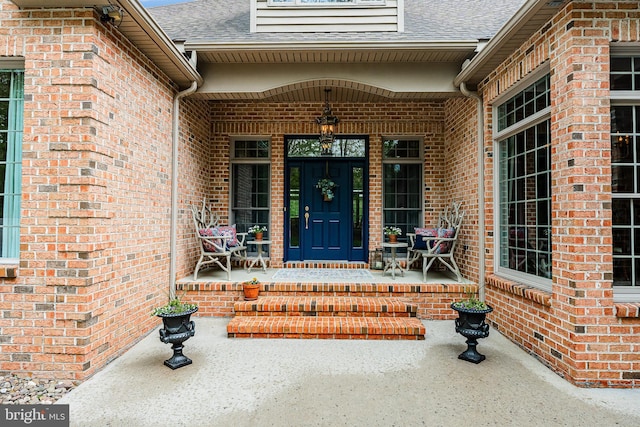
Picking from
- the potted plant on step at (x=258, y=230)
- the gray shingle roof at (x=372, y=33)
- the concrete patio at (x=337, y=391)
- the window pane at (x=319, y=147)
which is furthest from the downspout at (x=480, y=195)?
the potted plant on step at (x=258, y=230)

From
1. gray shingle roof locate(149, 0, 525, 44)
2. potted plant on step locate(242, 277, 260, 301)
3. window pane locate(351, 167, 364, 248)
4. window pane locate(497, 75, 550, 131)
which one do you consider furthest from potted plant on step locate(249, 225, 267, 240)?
window pane locate(497, 75, 550, 131)

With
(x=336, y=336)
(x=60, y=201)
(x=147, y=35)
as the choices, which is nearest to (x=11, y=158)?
(x=60, y=201)

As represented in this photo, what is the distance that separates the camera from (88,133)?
2771mm

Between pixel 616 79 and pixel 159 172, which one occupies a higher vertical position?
pixel 616 79

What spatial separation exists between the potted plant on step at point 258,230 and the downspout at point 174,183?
1378mm

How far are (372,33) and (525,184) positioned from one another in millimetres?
2648

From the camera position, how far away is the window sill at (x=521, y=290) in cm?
293

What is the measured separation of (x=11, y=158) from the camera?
9.65 ft

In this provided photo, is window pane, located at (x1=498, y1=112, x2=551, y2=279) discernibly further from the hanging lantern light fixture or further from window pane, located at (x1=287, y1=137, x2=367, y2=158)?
window pane, located at (x1=287, y1=137, x2=367, y2=158)

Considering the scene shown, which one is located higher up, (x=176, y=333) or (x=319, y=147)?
(x=319, y=147)

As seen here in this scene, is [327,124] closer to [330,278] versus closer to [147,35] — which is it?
[330,278]

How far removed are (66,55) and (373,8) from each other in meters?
3.64

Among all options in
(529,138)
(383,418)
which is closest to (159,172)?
(383,418)

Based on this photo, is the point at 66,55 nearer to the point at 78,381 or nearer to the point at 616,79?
the point at 78,381
